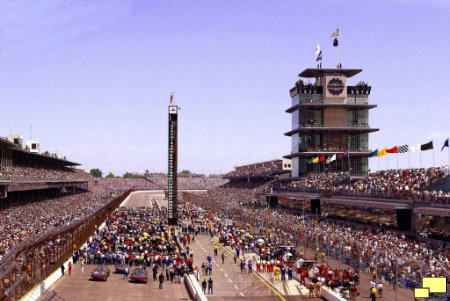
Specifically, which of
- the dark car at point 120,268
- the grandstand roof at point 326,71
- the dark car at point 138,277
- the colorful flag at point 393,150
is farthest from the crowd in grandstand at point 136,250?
the grandstand roof at point 326,71

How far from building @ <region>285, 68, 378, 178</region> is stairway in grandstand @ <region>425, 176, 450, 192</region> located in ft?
149

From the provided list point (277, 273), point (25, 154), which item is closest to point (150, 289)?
point (277, 273)

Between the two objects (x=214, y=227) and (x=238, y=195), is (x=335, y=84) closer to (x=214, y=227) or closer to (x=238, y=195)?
(x=238, y=195)

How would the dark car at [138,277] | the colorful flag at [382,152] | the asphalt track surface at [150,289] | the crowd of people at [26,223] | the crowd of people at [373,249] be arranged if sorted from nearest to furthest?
the asphalt track surface at [150,289] → the crowd of people at [373,249] → the dark car at [138,277] → the crowd of people at [26,223] → the colorful flag at [382,152]

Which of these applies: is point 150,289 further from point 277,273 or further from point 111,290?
point 277,273

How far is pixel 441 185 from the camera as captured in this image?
51.2 m

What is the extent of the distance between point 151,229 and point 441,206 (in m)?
29.1

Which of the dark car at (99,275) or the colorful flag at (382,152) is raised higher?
the colorful flag at (382,152)

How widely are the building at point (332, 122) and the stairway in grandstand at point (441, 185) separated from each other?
149ft

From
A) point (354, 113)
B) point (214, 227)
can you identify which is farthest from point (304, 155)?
point (214, 227)

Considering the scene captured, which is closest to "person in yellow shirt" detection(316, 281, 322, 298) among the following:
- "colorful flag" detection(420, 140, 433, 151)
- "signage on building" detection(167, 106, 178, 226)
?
"colorful flag" detection(420, 140, 433, 151)

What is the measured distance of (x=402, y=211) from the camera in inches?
2023

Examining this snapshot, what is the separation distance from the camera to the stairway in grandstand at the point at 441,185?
50.3 metres

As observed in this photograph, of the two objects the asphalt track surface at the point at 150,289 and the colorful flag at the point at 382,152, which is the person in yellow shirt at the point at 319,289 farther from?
the colorful flag at the point at 382,152
